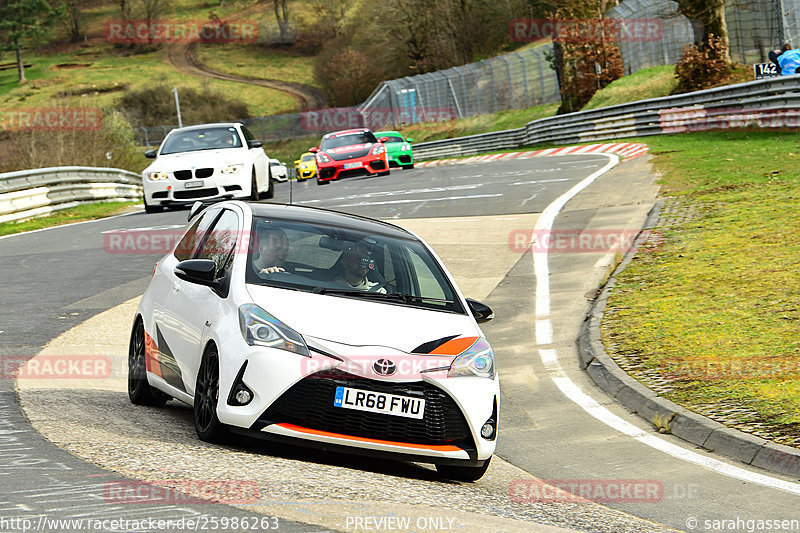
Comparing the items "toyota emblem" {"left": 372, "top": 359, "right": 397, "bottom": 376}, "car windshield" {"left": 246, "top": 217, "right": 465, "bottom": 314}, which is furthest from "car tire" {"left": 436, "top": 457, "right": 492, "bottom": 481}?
"car windshield" {"left": 246, "top": 217, "right": 465, "bottom": 314}

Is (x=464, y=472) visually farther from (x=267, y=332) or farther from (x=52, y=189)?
(x=52, y=189)

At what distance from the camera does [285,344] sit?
20.2 ft

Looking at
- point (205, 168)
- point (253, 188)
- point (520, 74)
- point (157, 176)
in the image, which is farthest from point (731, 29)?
point (157, 176)

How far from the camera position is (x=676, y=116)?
3441 centimetres

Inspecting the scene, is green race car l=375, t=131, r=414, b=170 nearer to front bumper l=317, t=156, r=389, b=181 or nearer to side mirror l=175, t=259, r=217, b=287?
A: front bumper l=317, t=156, r=389, b=181

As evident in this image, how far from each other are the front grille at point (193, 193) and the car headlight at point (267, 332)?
14077 millimetres

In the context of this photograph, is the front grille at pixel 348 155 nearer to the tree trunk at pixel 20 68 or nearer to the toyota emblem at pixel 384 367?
the toyota emblem at pixel 384 367

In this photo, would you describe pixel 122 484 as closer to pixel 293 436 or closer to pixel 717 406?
pixel 293 436

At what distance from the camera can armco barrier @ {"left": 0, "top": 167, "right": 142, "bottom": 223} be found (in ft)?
81.2

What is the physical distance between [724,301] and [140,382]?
6.50m

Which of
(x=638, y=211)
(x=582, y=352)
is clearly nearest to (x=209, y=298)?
(x=582, y=352)

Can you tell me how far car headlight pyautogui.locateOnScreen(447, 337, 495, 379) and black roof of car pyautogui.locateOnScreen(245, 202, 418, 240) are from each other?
1.43 metres

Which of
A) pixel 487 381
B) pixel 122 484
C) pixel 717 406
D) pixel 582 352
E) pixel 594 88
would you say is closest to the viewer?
pixel 122 484

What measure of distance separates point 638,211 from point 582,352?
329 inches
